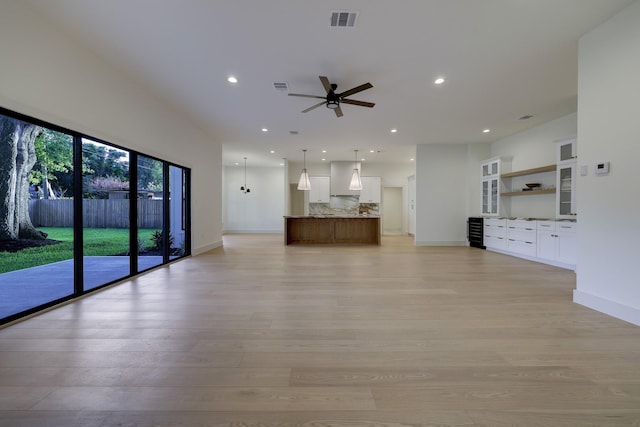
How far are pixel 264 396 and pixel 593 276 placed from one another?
3.60 m

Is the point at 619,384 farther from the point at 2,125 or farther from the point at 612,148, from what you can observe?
the point at 2,125

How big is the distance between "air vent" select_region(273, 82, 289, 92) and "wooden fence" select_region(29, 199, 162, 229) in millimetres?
2941

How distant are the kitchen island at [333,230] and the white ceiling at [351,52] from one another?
142 inches

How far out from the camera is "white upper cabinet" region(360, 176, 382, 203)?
35.8 feet

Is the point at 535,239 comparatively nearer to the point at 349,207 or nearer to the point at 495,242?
the point at 495,242

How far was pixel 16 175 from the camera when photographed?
268cm

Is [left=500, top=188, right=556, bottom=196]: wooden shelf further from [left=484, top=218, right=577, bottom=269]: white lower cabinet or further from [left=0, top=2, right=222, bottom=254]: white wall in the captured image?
[left=0, top=2, right=222, bottom=254]: white wall

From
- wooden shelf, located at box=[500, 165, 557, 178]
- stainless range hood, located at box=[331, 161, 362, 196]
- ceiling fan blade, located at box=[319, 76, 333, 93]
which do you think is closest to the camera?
ceiling fan blade, located at box=[319, 76, 333, 93]

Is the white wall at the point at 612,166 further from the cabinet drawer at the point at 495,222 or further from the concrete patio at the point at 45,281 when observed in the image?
the concrete patio at the point at 45,281

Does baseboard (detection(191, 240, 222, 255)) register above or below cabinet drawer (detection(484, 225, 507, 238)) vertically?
below

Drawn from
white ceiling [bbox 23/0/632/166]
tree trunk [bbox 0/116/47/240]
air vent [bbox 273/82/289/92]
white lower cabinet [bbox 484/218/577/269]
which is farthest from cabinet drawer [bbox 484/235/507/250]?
tree trunk [bbox 0/116/47/240]

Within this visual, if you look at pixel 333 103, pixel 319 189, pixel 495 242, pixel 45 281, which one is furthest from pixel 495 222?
pixel 45 281

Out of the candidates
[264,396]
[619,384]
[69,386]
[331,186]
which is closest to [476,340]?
[619,384]

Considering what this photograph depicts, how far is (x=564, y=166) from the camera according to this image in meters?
5.14
